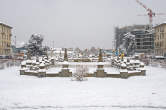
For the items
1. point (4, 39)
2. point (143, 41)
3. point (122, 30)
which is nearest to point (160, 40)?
point (143, 41)

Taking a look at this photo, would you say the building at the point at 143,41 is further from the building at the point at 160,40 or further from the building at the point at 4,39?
the building at the point at 4,39

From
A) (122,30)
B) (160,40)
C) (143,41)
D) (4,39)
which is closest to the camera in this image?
(4,39)

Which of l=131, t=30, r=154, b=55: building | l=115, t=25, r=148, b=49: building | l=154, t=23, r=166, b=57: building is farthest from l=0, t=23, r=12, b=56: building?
l=115, t=25, r=148, b=49: building

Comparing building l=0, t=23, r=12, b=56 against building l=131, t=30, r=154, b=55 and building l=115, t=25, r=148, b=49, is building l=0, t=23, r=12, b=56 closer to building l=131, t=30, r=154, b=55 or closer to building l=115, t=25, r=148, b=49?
building l=131, t=30, r=154, b=55

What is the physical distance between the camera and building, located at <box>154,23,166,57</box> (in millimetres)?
64669

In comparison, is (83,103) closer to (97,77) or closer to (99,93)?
(99,93)

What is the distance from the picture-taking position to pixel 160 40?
6856 cm

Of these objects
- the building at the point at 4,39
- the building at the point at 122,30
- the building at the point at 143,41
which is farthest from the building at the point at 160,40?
the building at the point at 4,39

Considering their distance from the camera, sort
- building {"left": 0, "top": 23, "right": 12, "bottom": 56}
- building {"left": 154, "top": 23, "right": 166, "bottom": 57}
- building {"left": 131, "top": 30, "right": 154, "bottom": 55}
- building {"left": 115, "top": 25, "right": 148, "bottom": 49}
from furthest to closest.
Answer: building {"left": 115, "top": 25, "right": 148, "bottom": 49}, building {"left": 131, "top": 30, "right": 154, "bottom": 55}, building {"left": 154, "top": 23, "right": 166, "bottom": 57}, building {"left": 0, "top": 23, "right": 12, "bottom": 56}

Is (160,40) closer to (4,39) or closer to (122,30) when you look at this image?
(122,30)

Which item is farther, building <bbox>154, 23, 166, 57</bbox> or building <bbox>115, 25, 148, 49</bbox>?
building <bbox>115, 25, 148, 49</bbox>

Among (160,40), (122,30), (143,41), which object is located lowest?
(160,40)

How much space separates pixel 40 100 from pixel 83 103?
2.30 m

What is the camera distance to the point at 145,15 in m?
120
